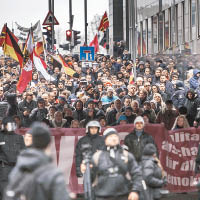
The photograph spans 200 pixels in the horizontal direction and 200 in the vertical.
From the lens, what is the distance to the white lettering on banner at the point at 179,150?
14.4 m

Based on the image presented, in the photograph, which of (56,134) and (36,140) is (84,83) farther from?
(36,140)

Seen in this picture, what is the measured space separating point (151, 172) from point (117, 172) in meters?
1.22

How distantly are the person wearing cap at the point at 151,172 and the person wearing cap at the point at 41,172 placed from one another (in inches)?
164

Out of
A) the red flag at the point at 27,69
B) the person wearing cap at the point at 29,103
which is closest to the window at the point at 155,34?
the red flag at the point at 27,69

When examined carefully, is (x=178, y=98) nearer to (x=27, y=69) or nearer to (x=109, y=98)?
(x=109, y=98)

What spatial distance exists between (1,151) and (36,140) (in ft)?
21.2

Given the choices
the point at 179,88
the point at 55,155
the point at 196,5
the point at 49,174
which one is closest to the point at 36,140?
the point at 49,174

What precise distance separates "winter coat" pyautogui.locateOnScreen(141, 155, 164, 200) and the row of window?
1064 inches

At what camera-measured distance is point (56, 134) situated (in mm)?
14289

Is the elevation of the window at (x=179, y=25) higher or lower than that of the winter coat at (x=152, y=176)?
higher

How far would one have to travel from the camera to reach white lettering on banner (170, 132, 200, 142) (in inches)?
568

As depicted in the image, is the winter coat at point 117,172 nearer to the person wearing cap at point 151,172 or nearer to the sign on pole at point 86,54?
the person wearing cap at point 151,172

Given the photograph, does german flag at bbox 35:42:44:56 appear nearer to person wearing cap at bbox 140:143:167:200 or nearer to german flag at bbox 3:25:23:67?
german flag at bbox 3:25:23:67

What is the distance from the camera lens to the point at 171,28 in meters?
41.4
